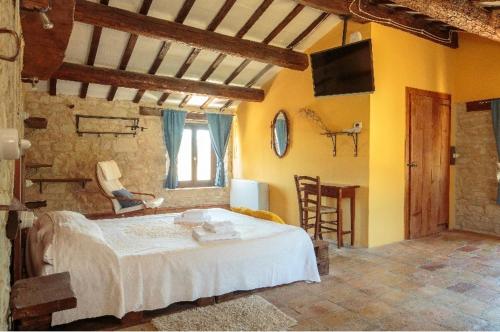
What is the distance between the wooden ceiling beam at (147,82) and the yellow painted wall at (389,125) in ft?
7.64

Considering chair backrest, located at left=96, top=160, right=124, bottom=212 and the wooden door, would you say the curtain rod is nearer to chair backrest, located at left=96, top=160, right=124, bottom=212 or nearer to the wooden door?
chair backrest, located at left=96, top=160, right=124, bottom=212

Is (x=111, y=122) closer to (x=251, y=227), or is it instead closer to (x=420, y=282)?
(x=251, y=227)

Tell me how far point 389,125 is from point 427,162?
0.94 metres

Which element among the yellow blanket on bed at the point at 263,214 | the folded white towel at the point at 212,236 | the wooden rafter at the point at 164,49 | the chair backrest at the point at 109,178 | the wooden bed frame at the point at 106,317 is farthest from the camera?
the chair backrest at the point at 109,178

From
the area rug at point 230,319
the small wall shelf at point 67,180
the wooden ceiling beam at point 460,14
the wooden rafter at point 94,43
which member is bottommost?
the area rug at point 230,319

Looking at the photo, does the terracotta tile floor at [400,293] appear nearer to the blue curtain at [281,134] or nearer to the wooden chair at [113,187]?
the blue curtain at [281,134]

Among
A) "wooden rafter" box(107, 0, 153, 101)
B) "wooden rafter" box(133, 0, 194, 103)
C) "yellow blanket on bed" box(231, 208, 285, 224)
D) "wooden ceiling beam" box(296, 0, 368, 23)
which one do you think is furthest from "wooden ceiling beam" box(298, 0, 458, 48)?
"yellow blanket on bed" box(231, 208, 285, 224)

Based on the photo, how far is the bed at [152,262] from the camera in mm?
2088

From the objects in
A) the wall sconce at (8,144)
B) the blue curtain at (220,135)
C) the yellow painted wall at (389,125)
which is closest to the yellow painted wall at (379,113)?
the yellow painted wall at (389,125)

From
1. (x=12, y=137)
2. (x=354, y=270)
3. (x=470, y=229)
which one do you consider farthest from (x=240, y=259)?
(x=470, y=229)

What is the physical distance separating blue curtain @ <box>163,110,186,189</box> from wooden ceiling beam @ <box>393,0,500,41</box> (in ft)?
13.8

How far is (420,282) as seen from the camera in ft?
9.84

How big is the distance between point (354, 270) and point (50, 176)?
183 inches

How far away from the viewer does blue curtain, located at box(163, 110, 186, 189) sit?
6.19 m
